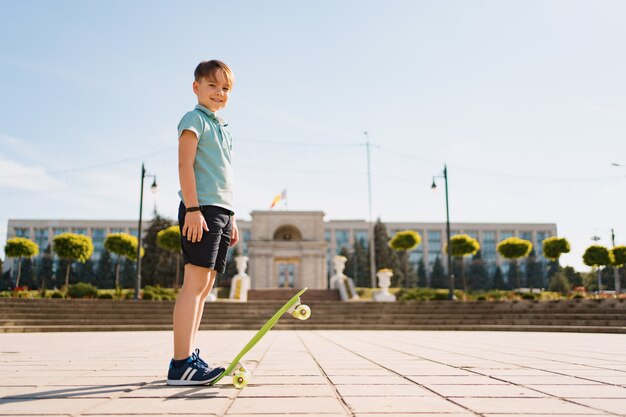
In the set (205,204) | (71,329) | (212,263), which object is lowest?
(71,329)

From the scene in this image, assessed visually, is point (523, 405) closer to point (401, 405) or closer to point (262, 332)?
point (401, 405)

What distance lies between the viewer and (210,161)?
11.0 feet

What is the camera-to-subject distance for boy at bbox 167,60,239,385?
3049 millimetres

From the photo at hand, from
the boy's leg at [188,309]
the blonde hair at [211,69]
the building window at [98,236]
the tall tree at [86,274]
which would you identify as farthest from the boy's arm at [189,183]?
the building window at [98,236]

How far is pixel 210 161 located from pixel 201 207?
0.33 meters

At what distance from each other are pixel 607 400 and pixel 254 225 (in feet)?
124

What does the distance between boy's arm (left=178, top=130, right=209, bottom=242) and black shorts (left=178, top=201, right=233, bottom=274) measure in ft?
0.19

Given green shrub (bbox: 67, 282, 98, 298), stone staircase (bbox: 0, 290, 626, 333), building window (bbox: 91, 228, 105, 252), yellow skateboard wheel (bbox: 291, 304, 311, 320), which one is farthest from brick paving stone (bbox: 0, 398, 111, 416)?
building window (bbox: 91, 228, 105, 252)

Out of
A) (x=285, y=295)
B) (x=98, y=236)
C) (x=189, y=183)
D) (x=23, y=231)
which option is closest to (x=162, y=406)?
(x=189, y=183)

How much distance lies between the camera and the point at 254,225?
131 ft

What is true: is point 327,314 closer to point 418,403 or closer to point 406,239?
point 418,403

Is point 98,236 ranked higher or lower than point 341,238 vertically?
higher

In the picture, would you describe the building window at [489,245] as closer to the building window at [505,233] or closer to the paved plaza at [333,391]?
the building window at [505,233]

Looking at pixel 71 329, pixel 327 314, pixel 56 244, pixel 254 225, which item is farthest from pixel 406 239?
pixel 71 329
